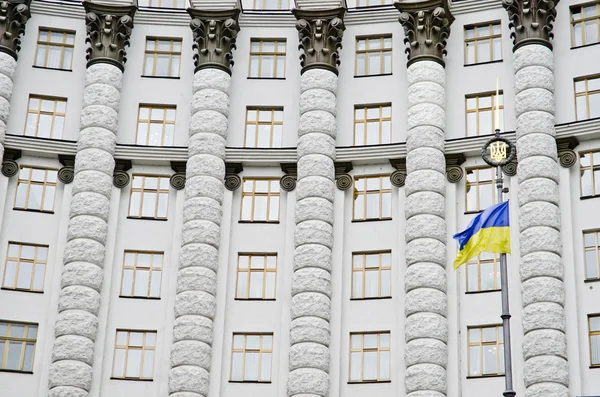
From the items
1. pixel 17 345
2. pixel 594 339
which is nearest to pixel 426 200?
pixel 594 339

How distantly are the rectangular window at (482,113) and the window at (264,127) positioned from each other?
7.38 meters

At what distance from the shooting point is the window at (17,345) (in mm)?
42812

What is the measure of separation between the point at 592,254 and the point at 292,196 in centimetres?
1139

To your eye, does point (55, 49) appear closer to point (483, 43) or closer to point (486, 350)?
point (483, 43)

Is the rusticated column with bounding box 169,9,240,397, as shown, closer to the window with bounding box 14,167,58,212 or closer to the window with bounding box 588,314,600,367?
the window with bounding box 14,167,58,212

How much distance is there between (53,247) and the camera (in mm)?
44750

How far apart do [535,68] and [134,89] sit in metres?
15.7

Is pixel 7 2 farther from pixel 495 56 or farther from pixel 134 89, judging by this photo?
pixel 495 56

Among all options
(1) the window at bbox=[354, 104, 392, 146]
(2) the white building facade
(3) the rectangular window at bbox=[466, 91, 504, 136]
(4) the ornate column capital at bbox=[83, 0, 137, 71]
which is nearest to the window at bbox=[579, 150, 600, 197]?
(2) the white building facade

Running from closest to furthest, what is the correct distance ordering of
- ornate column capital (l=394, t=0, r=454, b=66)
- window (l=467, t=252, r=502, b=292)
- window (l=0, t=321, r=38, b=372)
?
window (l=467, t=252, r=502, b=292), window (l=0, t=321, r=38, b=372), ornate column capital (l=394, t=0, r=454, b=66)

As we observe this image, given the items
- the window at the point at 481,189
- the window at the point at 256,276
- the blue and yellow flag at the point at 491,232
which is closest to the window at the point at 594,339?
the window at the point at 481,189

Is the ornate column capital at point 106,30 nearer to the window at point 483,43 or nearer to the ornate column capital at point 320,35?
the ornate column capital at point 320,35

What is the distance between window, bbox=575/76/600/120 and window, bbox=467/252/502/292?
6292mm

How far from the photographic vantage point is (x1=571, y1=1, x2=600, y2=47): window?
4466 centimetres
